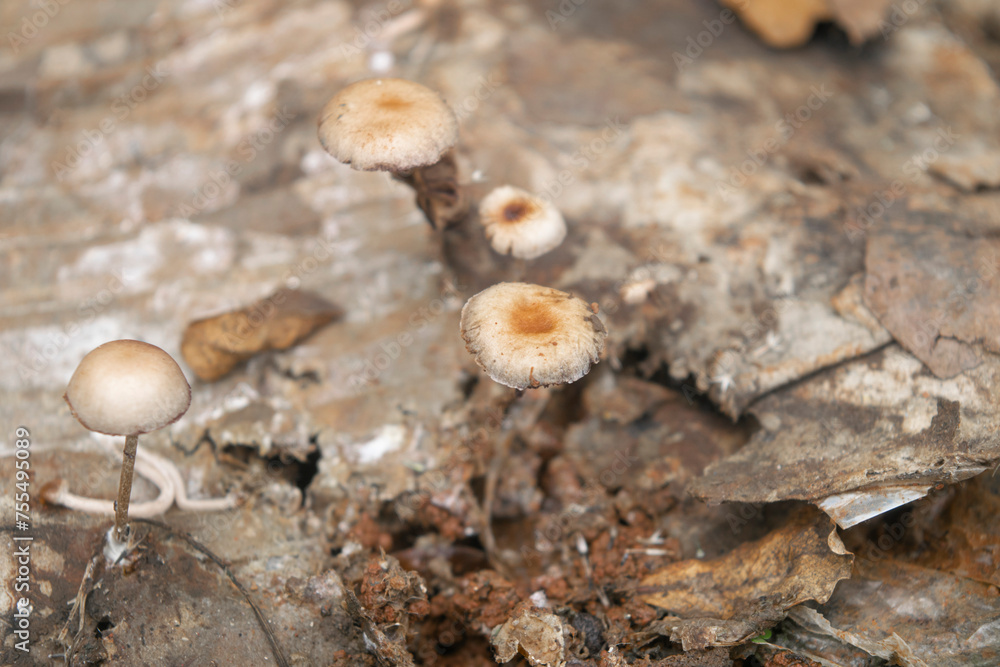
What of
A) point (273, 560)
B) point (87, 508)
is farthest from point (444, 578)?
point (87, 508)

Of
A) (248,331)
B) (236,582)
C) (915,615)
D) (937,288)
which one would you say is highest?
(937,288)

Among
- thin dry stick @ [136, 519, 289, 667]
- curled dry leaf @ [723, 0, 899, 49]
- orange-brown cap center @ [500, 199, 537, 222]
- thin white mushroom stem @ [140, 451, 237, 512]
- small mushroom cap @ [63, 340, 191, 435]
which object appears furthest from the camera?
curled dry leaf @ [723, 0, 899, 49]

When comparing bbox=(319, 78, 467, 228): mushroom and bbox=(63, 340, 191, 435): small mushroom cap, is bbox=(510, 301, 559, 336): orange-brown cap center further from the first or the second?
bbox=(63, 340, 191, 435): small mushroom cap

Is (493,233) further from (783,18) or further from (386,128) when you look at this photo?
(783,18)

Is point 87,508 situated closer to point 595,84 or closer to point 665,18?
point 595,84

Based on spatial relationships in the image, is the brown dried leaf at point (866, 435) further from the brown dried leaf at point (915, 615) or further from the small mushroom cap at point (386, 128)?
the small mushroom cap at point (386, 128)

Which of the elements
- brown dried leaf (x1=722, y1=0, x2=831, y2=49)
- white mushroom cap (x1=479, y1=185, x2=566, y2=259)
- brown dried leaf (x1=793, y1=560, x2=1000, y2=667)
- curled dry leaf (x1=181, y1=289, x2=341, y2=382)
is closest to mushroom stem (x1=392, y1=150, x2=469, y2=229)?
white mushroom cap (x1=479, y1=185, x2=566, y2=259)

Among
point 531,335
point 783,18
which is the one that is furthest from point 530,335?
point 783,18
